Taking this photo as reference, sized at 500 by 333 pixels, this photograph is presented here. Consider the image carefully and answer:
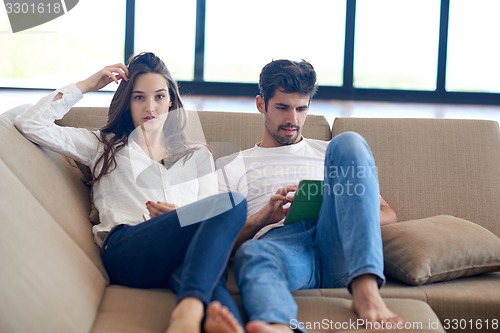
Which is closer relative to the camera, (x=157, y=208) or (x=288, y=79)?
(x=157, y=208)

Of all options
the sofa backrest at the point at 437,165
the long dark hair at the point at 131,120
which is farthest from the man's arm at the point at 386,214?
the long dark hair at the point at 131,120

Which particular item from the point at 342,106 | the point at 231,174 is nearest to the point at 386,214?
the point at 231,174

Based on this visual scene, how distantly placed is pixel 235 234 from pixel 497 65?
5381 millimetres

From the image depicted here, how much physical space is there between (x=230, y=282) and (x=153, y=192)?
0.38m

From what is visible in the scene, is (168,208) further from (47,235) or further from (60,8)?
(60,8)

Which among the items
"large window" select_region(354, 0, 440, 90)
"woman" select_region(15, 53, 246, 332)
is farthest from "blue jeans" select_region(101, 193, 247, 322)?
"large window" select_region(354, 0, 440, 90)

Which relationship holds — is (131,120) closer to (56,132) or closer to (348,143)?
(56,132)

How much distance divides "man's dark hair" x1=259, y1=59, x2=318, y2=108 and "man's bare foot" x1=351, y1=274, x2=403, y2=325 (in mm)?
816

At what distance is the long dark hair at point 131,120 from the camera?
244 centimetres

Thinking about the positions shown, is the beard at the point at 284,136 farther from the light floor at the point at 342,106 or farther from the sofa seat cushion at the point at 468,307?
the light floor at the point at 342,106

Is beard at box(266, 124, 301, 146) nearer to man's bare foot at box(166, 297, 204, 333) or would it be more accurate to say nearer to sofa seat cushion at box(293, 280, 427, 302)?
sofa seat cushion at box(293, 280, 427, 302)

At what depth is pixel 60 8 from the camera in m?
6.82

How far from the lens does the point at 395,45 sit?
6.82 m

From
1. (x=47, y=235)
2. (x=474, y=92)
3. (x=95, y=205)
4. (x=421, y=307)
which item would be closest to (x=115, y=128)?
(x=95, y=205)
